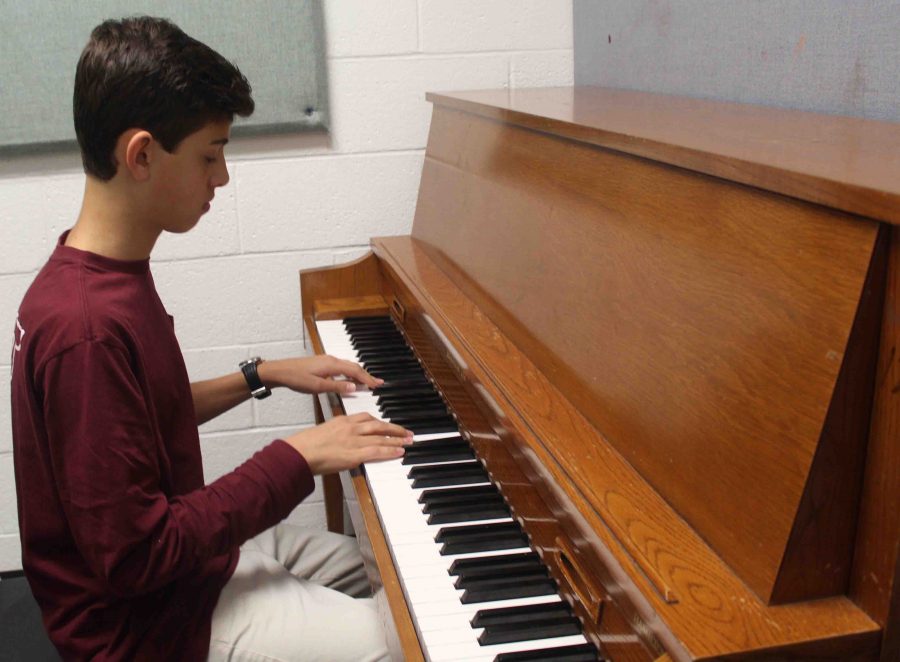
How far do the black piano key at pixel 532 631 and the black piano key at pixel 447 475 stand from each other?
0.35 meters

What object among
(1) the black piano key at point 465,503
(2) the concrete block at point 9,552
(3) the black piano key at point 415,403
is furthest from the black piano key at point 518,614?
(2) the concrete block at point 9,552

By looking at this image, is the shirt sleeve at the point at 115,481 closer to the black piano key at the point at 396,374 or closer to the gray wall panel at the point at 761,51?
the black piano key at the point at 396,374

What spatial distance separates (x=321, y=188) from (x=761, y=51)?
A: 1.23m

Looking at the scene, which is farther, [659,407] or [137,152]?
[137,152]

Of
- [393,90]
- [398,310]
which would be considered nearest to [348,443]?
[398,310]

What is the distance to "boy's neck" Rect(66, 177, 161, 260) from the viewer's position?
1.29 meters

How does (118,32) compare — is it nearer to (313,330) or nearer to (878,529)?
(313,330)

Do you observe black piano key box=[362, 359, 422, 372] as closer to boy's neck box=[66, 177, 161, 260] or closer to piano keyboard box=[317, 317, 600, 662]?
piano keyboard box=[317, 317, 600, 662]

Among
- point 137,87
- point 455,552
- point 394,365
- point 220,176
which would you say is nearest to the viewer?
point 455,552

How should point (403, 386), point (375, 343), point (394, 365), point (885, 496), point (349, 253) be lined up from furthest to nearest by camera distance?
point (349, 253) < point (375, 343) < point (394, 365) < point (403, 386) < point (885, 496)

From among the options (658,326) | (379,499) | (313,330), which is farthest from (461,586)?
(313,330)

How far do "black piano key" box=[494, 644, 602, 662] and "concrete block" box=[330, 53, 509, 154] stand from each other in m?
1.74

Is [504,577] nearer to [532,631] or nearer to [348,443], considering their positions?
[532,631]

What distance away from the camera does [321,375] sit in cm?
174
